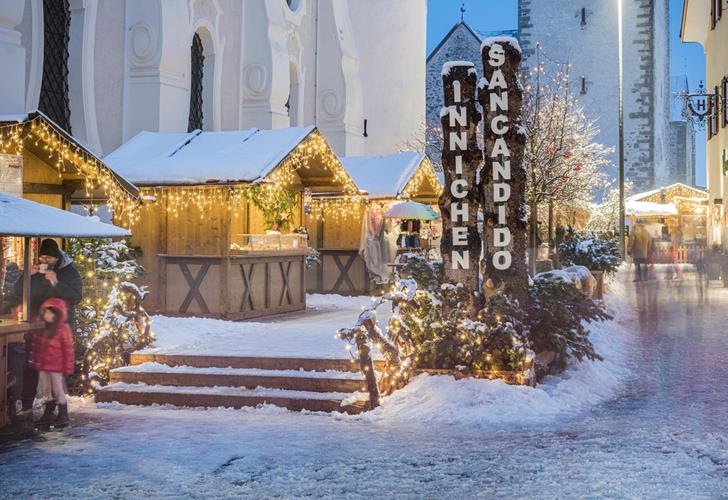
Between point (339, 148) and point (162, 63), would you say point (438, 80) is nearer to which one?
point (339, 148)

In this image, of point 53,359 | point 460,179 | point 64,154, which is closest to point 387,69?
point 64,154

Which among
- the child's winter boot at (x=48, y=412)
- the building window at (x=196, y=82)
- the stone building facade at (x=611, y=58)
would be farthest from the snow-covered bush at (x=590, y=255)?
the stone building facade at (x=611, y=58)

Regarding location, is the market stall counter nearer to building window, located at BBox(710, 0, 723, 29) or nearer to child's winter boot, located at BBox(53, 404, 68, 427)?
child's winter boot, located at BBox(53, 404, 68, 427)

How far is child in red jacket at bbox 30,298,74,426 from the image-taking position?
9.65 metres

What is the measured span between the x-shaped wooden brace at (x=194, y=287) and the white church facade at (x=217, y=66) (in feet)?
13.6

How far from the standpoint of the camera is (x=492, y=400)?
10125mm

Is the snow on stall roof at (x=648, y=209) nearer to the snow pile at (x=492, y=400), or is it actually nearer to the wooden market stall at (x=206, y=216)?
the wooden market stall at (x=206, y=216)

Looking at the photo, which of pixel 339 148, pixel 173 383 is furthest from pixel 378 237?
pixel 173 383

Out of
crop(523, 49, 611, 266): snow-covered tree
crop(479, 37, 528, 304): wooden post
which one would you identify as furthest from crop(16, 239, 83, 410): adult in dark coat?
crop(523, 49, 611, 266): snow-covered tree

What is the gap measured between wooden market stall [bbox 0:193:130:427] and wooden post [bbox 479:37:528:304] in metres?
4.67

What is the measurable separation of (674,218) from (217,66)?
29.4m

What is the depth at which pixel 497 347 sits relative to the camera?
35.9 feet

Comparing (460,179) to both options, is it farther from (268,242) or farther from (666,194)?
(666,194)

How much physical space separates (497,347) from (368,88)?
2737 cm
